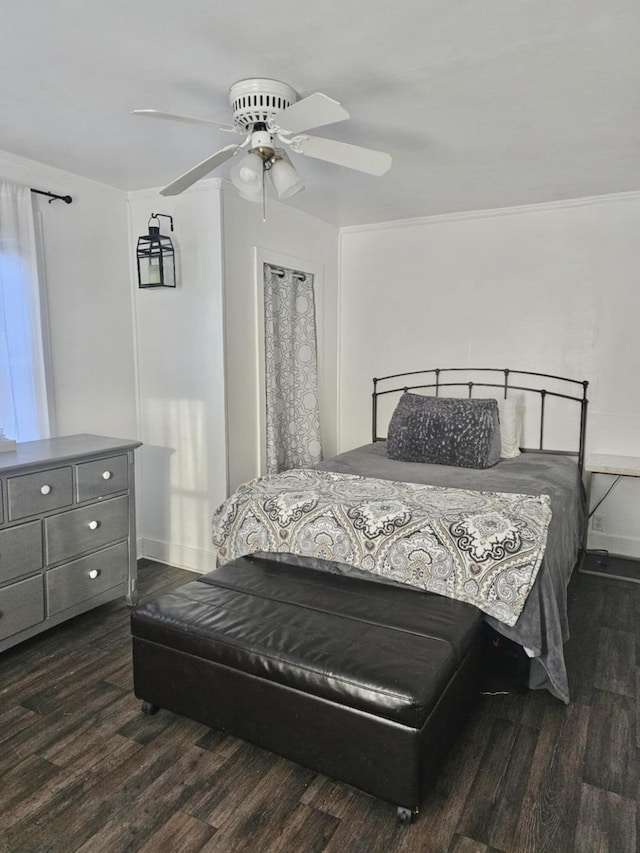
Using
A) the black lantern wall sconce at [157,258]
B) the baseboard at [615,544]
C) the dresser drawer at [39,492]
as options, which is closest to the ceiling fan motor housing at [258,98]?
the black lantern wall sconce at [157,258]

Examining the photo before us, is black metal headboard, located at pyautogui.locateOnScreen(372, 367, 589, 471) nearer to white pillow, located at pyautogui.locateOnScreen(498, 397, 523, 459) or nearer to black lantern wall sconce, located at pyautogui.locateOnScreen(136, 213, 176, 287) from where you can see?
white pillow, located at pyautogui.locateOnScreen(498, 397, 523, 459)

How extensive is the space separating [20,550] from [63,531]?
0.77 feet

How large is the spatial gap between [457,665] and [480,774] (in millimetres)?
386

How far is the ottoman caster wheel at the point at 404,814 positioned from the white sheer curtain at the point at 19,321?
2.59m

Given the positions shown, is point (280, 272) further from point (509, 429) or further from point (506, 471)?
point (506, 471)

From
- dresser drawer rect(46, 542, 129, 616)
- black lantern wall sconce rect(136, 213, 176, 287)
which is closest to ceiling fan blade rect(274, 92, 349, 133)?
black lantern wall sconce rect(136, 213, 176, 287)

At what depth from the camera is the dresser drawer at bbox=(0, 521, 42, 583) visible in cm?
247

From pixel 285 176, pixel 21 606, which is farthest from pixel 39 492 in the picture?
pixel 285 176

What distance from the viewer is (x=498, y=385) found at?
4109 millimetres

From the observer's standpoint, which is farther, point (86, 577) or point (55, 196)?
point (55, 196)

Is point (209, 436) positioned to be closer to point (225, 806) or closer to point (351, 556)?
point (351, 556)

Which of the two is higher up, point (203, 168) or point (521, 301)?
point (203, 168)

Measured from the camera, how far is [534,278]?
3924 mm

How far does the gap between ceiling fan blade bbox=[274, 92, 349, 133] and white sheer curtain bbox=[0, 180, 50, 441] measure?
175cm
